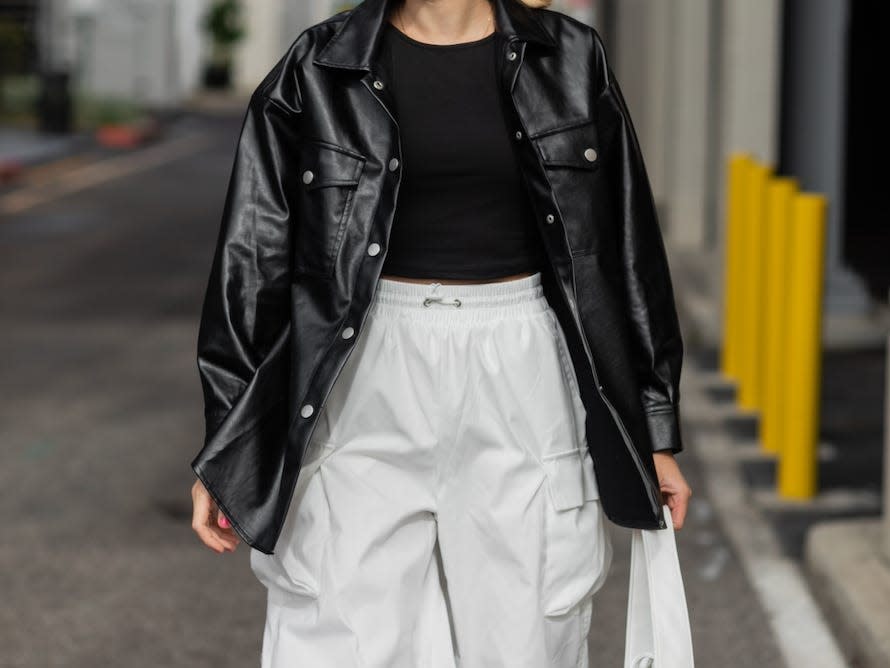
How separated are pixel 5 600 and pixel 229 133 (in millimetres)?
32986

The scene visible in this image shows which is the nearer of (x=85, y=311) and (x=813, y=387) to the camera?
(x=813, y=387)

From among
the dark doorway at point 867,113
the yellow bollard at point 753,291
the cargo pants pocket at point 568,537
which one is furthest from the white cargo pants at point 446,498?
the dark doorway at point 867,113

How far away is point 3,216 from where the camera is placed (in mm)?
19484

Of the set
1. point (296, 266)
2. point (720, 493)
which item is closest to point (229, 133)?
point (720, 493)

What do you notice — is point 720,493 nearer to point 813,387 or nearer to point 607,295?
point 813,387

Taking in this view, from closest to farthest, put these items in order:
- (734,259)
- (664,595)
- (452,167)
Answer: (452,167) < (664,595) < (734,259)

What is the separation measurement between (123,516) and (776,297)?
268 centimetres

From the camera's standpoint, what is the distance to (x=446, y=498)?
298cm

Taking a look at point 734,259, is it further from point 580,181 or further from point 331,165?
point 331,165

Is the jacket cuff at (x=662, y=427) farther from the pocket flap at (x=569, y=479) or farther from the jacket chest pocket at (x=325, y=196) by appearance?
the jacket chest pocket at (x=325, y=196)

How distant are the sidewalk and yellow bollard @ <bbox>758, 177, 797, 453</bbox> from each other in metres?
0.17

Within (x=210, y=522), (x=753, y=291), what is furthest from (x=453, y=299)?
(x=753, y=291)

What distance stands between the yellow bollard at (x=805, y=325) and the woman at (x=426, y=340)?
3241 mm

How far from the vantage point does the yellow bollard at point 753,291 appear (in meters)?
7.70
